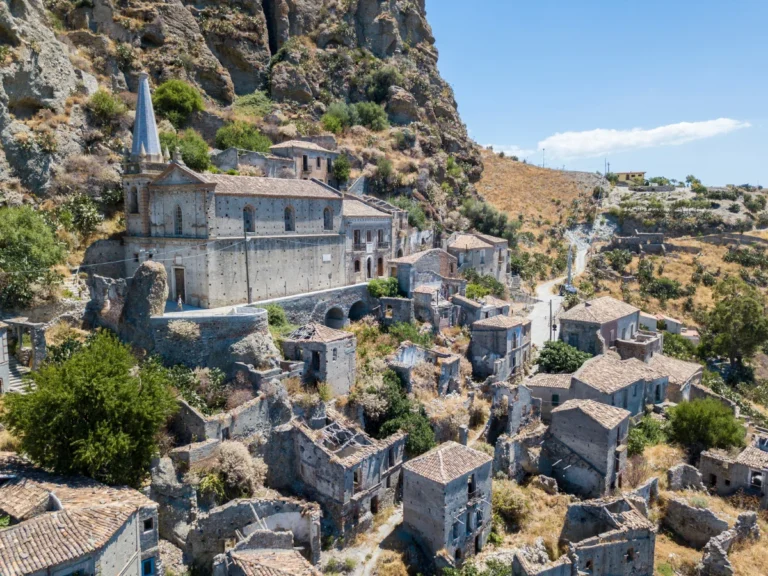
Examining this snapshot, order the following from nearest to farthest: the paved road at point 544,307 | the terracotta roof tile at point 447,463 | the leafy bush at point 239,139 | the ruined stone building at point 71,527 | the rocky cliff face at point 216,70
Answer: the ruined stone building at point 71,527, the terracotta roof tile at point 447,463, the rocky cliff face at point 216,70, the paved road at point 544,307, the leafy bush at point 239,139

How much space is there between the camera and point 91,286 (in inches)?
1009

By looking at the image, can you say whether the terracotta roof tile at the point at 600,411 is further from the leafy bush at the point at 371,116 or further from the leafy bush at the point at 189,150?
the leafy bush at the point at 371,116

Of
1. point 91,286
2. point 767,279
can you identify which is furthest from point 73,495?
point 767,279

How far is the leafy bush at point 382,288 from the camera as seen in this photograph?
35219 millimetres

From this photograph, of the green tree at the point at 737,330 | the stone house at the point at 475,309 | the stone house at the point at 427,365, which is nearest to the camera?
the stone house at the point at 427,365

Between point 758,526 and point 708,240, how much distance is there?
192ft

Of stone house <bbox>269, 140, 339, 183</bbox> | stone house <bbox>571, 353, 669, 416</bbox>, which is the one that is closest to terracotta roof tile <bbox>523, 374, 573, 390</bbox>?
stone house <bbox>571, 353, 669, 416</bbox>

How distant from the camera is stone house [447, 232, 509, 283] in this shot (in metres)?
45.7

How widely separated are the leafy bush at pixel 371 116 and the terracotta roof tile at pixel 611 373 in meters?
37.4

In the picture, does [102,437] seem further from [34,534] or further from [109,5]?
[109,5]

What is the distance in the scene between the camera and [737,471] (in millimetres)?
26047

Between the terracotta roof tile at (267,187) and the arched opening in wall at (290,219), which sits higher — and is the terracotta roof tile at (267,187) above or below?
above

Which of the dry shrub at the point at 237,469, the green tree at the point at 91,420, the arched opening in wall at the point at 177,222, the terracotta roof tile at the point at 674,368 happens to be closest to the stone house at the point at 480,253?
the terracotta roof tile at the point at 674,368

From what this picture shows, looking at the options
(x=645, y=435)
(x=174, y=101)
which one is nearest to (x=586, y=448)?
(x=645, y=435)
